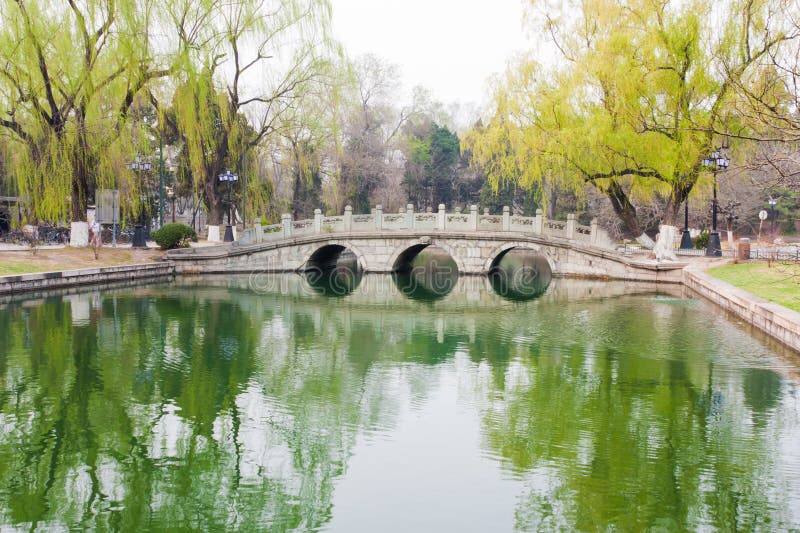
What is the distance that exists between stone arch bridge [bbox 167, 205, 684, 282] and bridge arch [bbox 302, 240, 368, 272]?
37 mm

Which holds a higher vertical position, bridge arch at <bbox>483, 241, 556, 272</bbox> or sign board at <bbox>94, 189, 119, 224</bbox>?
sign board at <bbox>94, 189, 119, 224</bbox>

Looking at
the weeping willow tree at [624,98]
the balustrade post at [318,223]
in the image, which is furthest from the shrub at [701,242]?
the balustrade post at [318,223]

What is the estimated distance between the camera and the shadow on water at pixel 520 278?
2144 cm

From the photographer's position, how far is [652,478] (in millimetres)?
6695

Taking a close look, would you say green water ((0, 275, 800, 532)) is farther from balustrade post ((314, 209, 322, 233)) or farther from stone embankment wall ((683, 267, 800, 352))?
balustrade post ((314, 209, 322, 233))

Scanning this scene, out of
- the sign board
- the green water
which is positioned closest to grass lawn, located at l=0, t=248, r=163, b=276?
→ the sign board

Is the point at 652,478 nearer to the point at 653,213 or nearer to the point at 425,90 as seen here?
the point at 653,213

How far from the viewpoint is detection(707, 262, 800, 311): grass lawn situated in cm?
1421

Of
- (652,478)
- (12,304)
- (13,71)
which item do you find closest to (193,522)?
(652,478)

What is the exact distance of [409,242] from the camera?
2598 cm

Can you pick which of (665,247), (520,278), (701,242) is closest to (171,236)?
(520,278)

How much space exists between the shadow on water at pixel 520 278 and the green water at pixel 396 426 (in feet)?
19.8

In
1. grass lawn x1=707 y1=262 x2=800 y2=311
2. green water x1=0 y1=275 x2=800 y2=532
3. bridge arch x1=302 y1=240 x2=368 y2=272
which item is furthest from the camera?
bridge arch x1=302 y1=240 x2=368 y2=272

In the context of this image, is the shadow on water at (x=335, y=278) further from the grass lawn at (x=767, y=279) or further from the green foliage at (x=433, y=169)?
the green foliage at (x=433, y=169)
